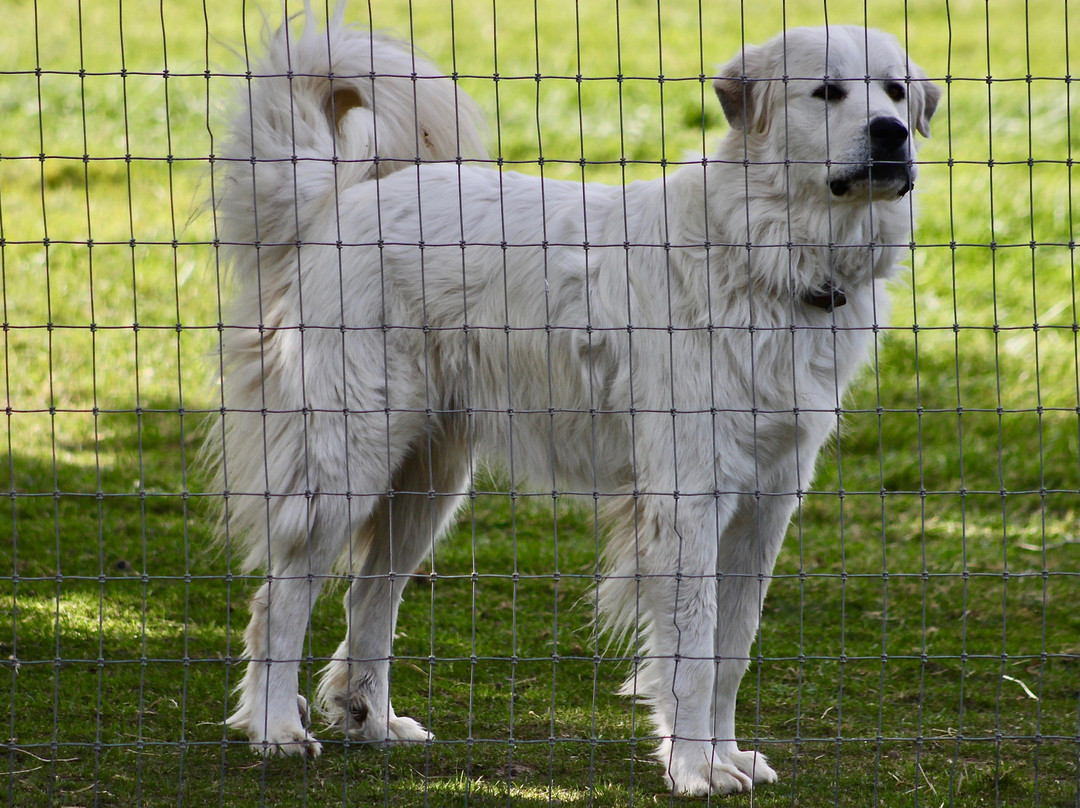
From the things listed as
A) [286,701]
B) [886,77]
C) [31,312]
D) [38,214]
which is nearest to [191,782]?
[286,701]

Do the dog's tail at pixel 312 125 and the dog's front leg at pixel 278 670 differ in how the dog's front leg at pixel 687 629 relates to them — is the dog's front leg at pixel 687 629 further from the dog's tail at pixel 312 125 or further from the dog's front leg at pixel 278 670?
the dog's tail at pixel 312 125

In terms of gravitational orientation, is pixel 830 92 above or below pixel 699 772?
above

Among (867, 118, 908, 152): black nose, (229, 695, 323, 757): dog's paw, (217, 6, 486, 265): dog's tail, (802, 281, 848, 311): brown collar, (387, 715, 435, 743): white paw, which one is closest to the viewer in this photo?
(867, 118, 908, 152): black nose

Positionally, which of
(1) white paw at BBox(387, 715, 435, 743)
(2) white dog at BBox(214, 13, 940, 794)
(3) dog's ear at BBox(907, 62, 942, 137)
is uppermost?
(3) dog's ear at BBox(907, 62, 942, 137)

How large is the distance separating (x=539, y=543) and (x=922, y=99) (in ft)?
10.00

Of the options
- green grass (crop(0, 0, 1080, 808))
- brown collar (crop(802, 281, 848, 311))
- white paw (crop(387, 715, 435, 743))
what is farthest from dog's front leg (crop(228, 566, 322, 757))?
brown collar (crop(802, 281, 848, 311))

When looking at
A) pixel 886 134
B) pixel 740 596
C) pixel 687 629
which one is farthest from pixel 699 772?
pixel 886 134

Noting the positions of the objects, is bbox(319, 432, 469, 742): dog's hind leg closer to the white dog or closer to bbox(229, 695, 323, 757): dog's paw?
the white dog

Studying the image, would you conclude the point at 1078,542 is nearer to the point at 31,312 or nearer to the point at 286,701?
the point at 286,701

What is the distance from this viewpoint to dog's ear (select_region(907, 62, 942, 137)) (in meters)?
3.82

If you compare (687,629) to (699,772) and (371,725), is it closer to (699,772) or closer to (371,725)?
(699,772)

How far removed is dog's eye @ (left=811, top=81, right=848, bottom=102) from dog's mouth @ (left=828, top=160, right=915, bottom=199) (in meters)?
0.23

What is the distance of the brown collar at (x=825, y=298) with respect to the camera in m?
3.63

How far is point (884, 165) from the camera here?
344 centimetres
